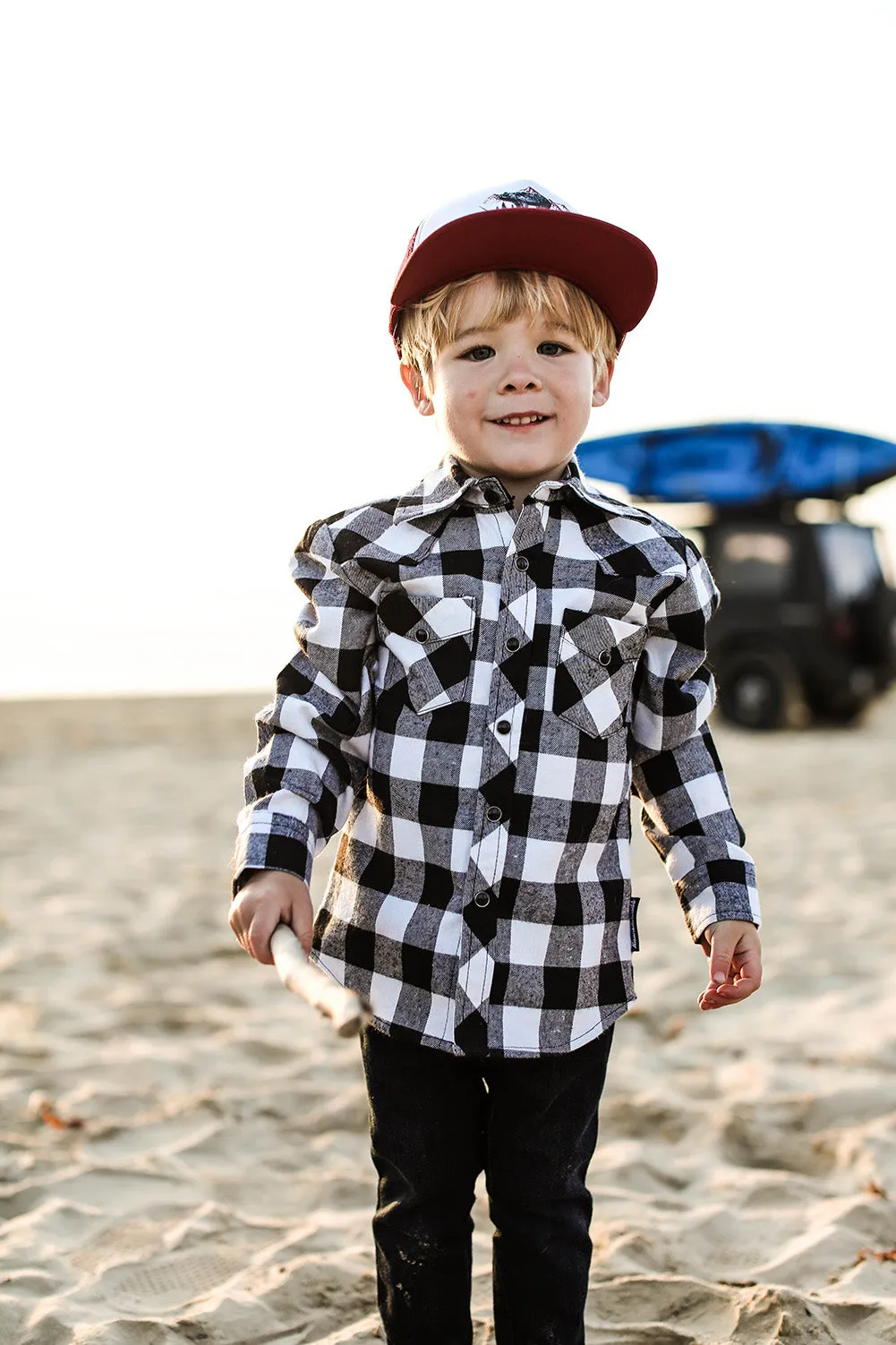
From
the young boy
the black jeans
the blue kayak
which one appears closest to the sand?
the black jeans

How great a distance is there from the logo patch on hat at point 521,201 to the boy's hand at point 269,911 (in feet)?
3.08

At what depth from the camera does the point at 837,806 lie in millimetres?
7023

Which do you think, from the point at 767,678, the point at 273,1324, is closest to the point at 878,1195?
the point at 273,1324

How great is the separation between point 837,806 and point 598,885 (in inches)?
226

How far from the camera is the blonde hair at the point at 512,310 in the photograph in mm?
1657

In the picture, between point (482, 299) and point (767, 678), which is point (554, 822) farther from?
point (767, 678)

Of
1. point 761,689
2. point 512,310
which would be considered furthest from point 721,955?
point 761,689

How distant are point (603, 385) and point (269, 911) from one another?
2.92 feet

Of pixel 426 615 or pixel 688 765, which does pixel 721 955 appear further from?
pixel 426 615

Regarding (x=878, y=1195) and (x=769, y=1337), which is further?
(x=878, y=1195)

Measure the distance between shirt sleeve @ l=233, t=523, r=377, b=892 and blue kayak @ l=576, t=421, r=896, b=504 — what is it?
8.66 m

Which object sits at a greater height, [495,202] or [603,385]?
[495,202]

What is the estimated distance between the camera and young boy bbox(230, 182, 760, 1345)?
1.61 meters

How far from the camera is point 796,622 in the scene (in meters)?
9.98
